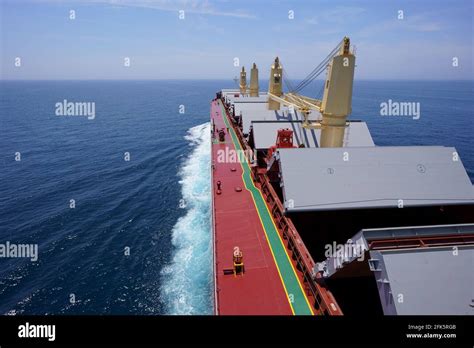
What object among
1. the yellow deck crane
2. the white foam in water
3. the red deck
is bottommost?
the white foam in water

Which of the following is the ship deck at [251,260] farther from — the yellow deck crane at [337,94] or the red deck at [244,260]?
the yellow deck crane at [337,94]

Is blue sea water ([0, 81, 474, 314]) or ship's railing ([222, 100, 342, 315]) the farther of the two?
blue sea water ([0, 81, 474, 314])

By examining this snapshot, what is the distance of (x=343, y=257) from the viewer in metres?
13.7

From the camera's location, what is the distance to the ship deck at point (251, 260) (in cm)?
1468

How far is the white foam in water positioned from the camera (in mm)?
21469

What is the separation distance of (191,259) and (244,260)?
392 inches

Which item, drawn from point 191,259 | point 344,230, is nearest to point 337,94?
point 344,230

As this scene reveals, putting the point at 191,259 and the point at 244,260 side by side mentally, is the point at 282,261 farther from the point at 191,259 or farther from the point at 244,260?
the point at 191,259

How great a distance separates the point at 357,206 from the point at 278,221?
6.07 metres

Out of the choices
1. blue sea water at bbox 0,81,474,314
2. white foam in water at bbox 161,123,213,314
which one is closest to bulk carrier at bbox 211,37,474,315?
white foam in water at bbox 161,123,213,314

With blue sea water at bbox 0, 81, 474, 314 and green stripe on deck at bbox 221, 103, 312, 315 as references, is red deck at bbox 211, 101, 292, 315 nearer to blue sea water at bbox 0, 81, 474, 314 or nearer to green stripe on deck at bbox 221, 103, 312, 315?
green stripe on deck at bbox 221, 103, 312, 315

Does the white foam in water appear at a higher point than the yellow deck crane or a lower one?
lower

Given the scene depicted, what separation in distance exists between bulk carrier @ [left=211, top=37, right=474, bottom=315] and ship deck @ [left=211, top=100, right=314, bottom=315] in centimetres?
7

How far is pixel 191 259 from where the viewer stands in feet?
86.4
